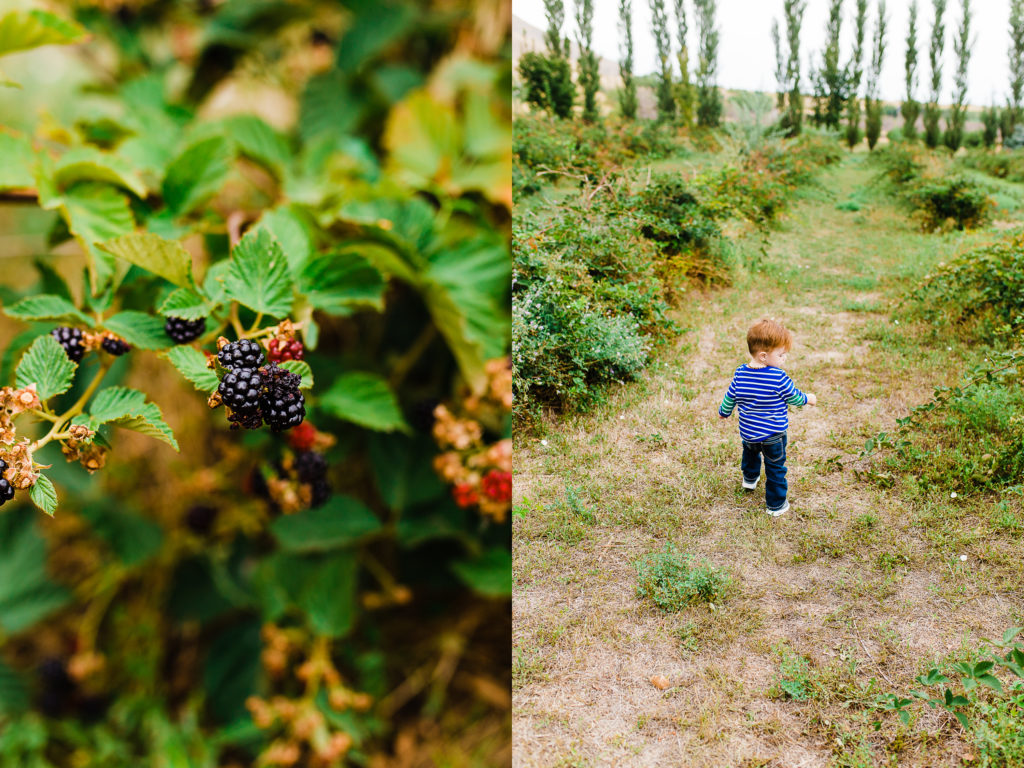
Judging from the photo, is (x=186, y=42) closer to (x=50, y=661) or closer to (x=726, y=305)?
(x=726, y=305)

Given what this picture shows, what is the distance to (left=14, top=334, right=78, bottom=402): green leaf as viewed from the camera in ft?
2.00

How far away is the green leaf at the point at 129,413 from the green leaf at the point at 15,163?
1.14 feet

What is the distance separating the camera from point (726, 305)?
4.04ft

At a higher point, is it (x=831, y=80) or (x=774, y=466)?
(x=831, y=80)

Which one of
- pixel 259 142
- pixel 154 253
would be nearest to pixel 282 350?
pixel 154 253

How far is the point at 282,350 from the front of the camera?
2.14ft

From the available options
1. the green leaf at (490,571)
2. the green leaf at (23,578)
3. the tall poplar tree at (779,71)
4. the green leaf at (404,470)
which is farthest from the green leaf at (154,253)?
the green leaf at (23,578)

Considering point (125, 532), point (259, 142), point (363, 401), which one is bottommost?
point (125, 532)

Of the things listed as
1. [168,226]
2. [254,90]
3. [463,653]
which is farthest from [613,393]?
[254,90]

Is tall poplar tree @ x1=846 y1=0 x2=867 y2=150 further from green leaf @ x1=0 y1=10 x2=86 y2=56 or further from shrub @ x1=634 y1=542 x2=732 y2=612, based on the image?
green leaf @ x1=0 y1=10 x2=86 y2=56

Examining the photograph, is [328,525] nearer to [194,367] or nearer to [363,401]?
[363,401]

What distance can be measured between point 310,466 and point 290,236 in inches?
12.5

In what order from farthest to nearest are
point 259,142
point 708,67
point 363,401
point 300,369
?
point 708,67
point 259,142
point 363,401
point 300,369


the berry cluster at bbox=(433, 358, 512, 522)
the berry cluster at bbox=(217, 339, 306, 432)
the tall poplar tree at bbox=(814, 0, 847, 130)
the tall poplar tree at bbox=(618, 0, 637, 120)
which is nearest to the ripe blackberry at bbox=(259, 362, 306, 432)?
the berry cluster at bbox=(217, 339, 306, 432)
